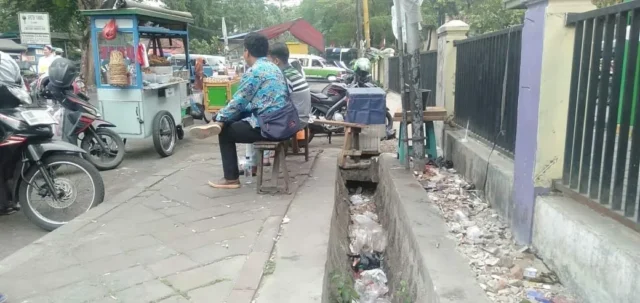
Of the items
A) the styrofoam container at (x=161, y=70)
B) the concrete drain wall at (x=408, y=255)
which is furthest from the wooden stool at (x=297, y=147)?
the styrofoam container at (x=161, y=70)

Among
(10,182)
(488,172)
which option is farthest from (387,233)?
(10,182)

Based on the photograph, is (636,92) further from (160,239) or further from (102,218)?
(102,218)

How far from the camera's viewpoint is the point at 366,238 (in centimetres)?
476

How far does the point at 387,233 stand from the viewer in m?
4.76

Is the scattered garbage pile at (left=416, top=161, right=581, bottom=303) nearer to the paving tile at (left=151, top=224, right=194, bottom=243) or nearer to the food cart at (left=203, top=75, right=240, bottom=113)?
the paving tile at (left=151, top=224, right=194, bottom=243)

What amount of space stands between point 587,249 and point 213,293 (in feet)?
6.51

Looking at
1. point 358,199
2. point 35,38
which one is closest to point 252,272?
point 358,199

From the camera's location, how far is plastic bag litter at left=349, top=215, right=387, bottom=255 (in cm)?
465

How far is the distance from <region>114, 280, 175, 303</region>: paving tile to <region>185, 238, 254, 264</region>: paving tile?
14.7 inches

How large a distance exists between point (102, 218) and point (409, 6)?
3.51 m

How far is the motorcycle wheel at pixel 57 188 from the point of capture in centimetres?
418

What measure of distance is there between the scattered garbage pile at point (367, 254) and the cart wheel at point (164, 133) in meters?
3.16

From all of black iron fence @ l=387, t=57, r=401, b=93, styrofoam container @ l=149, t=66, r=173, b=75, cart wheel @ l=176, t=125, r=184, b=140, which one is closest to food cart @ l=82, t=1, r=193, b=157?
styrofoam container @ l=149, t=66, r=173, b=75

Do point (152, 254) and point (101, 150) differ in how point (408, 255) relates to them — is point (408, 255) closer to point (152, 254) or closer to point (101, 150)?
point (152, 254)
